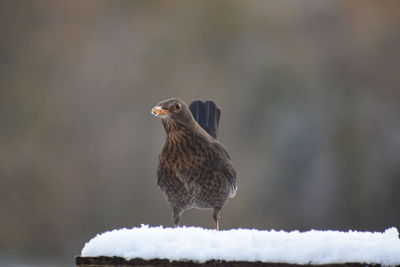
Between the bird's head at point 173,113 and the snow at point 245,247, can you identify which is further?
the bird's head at point 173,113

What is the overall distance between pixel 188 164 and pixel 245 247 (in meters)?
0.97

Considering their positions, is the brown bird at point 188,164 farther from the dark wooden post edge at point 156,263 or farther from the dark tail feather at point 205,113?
the dark wooden post edge at point 156,263

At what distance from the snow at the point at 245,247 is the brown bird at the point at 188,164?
0.76m

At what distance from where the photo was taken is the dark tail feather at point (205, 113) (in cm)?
403

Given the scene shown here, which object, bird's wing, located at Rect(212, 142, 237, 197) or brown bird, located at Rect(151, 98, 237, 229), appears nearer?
brown bird, located at Rect(151, 98, 237, 229)

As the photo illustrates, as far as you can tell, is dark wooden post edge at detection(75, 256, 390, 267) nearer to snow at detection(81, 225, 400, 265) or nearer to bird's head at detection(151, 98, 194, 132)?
snow at detection(81, 225, 400, 265)

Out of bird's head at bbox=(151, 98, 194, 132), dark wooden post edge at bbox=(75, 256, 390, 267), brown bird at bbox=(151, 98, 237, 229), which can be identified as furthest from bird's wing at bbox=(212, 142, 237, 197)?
dark wooden post edge at bbox=(75, 256, 390, 267)

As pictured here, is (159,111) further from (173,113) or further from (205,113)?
(205,113)

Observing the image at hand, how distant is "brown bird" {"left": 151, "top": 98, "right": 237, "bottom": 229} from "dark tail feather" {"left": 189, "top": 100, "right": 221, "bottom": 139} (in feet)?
1.42

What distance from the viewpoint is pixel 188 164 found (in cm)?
346

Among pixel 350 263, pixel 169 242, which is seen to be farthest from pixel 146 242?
pixel 350 263

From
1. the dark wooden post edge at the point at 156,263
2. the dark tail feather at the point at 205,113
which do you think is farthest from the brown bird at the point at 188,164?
the dark wooden post edge at the point at 156,263

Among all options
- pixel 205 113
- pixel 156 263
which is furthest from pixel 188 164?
pixel 156 263

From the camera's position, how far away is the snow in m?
2.54
